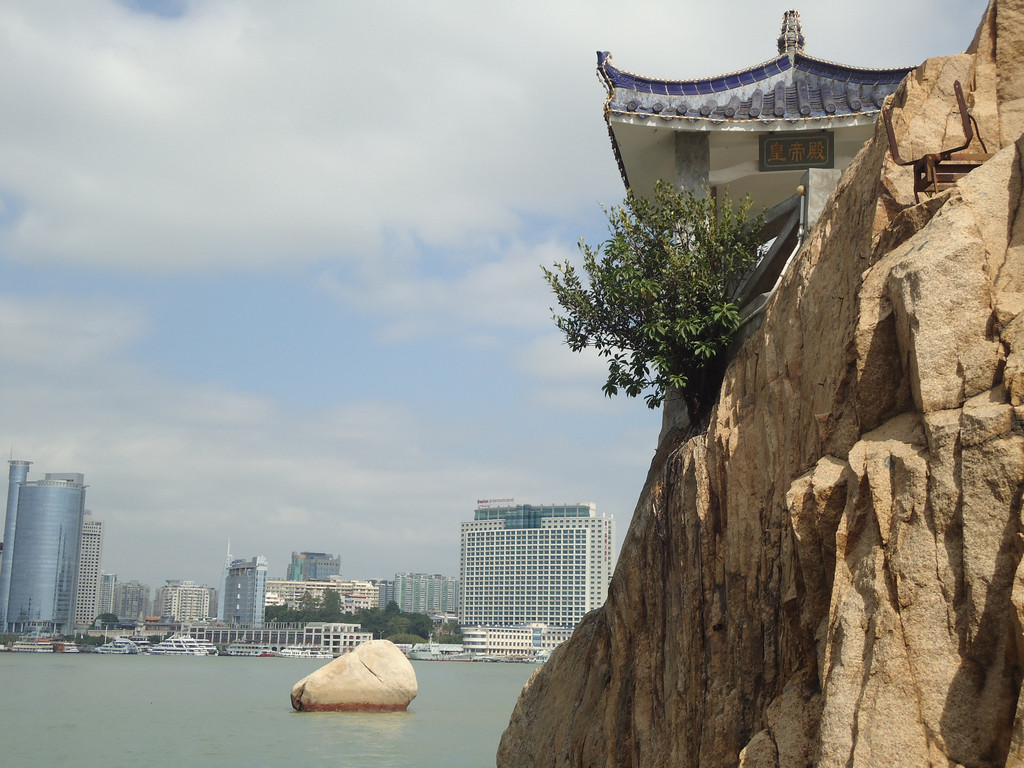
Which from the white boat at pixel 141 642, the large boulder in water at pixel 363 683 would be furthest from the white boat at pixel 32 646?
the large boulder in water at pixel 363 683

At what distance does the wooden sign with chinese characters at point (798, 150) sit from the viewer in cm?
1684

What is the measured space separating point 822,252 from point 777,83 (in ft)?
29.1

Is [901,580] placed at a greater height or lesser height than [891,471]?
lesser

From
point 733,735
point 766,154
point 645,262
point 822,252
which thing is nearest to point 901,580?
point 733,735

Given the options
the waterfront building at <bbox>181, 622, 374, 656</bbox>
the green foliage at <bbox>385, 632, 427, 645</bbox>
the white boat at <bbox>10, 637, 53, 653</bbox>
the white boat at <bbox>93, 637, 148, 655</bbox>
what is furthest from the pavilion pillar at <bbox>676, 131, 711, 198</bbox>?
the white boat at <bbox>10, 637, 53, 653</bbox>

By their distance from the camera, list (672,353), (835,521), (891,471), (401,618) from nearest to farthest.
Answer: (891,471) → (835,521) → (672,353) → (401,618)

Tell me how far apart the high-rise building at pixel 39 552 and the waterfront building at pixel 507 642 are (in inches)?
2896

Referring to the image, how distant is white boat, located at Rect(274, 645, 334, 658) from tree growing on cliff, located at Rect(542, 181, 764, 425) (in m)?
119

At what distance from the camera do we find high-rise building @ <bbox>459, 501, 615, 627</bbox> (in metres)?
146

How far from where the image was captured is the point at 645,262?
46.6 ft

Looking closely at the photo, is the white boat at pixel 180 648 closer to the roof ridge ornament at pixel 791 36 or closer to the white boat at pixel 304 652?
the white boat at pixel 304 652

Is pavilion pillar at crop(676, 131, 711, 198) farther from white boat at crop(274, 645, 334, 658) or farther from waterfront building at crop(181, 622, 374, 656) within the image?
white boat at crop(274, 645, 334, 658)

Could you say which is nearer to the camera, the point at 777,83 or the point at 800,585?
the point at 800,585

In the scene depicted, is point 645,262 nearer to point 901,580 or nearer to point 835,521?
point 835,521
